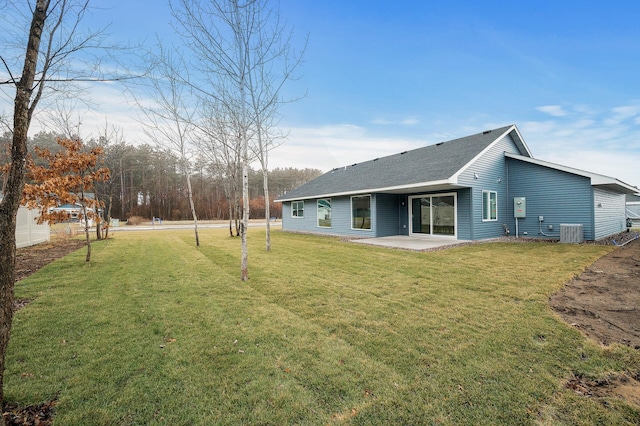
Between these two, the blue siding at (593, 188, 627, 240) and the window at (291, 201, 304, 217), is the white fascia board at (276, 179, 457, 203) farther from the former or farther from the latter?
the blue siding at (593, 188, 627, 240)

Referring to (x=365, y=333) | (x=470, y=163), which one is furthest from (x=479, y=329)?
(x=470, y=163)

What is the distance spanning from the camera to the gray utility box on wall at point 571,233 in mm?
10484

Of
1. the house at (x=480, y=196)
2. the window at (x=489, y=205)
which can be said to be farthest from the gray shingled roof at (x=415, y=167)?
the window at (x=489, y=205)

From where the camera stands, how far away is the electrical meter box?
12188 mm

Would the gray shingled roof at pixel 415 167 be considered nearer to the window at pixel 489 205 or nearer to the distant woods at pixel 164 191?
the window at pixel 489 205

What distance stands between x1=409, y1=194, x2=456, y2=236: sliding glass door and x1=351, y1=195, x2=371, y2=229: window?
7.04ft

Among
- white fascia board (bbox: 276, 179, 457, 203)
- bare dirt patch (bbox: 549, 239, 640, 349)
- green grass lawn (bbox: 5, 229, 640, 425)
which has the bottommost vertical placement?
bare dirt patch (bbox: 549, 239, 640, 349)

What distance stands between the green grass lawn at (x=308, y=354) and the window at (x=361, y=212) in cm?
824

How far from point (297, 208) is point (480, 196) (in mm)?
11565

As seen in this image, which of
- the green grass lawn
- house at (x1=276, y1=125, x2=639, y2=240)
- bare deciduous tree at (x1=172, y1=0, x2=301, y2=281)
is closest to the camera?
the green grass lawn

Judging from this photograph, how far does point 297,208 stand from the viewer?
64.3ft

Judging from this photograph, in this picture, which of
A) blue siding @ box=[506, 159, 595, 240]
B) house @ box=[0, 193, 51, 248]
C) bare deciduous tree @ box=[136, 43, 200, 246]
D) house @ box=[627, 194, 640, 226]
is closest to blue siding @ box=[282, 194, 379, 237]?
blue siding @ box=[506, 159, 595, 240]

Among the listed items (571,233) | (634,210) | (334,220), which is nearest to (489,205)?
(571,233)

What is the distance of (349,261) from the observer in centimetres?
757
